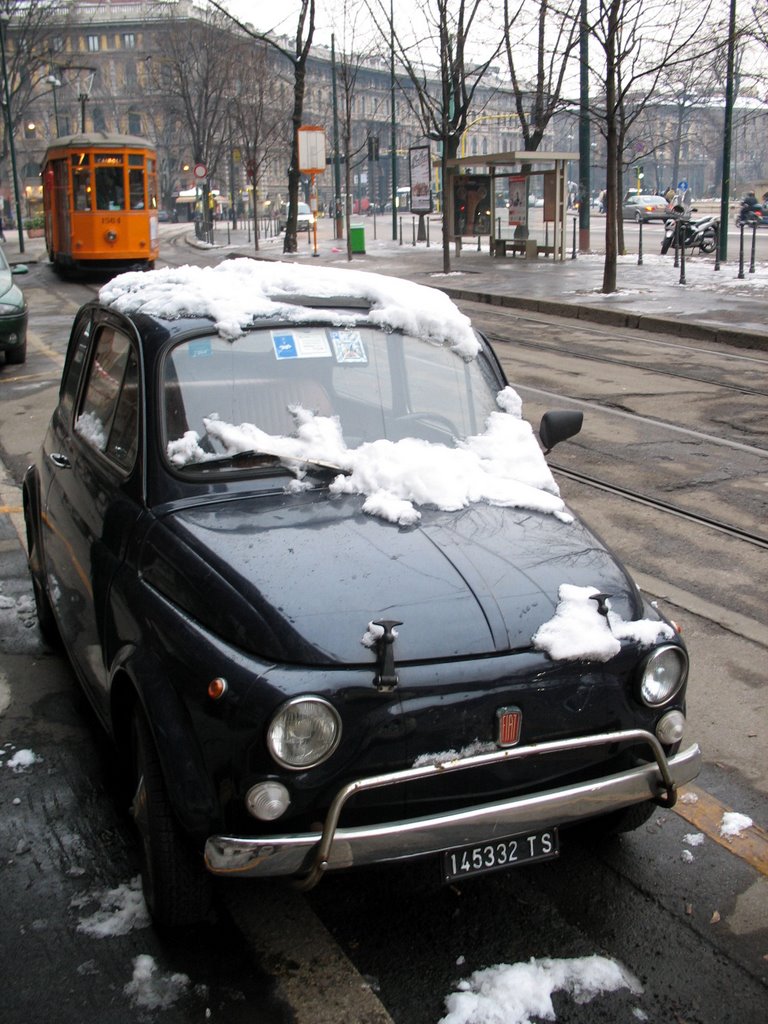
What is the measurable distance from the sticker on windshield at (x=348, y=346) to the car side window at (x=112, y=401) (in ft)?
2.40

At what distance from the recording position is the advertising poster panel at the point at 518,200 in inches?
1124

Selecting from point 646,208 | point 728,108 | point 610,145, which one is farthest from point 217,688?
point 646,208

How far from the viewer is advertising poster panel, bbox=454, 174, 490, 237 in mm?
29656

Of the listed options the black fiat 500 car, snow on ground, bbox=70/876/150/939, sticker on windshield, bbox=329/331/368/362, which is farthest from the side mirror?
snow on ground, bbox=70/876/150/939

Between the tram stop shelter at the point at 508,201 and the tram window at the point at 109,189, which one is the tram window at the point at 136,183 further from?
the tram stop shelter at the point at 508,201

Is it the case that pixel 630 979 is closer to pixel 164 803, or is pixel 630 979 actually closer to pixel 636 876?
pixel 636 876

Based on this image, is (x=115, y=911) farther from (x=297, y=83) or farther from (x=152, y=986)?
(x=297, y=83)

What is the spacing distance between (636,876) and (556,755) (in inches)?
30.1

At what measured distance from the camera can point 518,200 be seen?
29.1m

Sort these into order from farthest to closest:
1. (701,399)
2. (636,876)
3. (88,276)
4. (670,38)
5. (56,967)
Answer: (88,276), (670,38), (701,399), (636,876), (56,967)

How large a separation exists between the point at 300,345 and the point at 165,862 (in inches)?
73.7

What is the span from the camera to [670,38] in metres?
23.0

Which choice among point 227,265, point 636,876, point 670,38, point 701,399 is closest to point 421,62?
point 670,38

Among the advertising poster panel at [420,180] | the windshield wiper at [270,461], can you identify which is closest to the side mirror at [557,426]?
the windshield wiper at [270,461]
